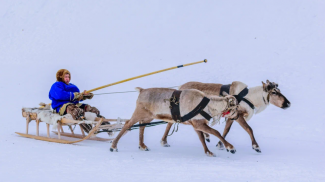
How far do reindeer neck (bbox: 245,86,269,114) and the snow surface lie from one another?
826 mm

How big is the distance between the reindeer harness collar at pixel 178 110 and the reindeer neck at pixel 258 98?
4.78 feet

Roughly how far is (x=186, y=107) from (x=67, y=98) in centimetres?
254

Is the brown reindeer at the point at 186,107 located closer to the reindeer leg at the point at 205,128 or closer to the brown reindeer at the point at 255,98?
the reindeer leg at the point at 205,128

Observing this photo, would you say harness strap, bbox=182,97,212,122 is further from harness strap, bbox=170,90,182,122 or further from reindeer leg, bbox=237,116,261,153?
reindeer leg, bbox=237,116,261,153

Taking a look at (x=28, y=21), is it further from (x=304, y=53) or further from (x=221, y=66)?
(x=304, y=53)

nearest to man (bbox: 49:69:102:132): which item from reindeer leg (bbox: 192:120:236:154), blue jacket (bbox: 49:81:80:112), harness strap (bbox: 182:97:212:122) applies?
blue jacket (bbox: 49:81:80:112)

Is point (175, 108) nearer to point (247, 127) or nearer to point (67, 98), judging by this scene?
point (247, 127)

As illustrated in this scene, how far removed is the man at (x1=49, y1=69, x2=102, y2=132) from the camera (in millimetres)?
7388

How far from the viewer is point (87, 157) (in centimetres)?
618

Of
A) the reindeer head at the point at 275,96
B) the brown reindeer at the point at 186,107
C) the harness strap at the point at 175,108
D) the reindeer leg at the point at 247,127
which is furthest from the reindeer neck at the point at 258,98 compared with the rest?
the harness strap at the point at 175,108

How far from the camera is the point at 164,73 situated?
16688 mm

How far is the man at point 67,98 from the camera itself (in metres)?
7.39

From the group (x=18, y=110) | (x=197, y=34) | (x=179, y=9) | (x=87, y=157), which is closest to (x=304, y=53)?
(x=197, y=34)

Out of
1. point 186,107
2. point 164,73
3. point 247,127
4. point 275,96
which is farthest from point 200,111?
point 164,73
